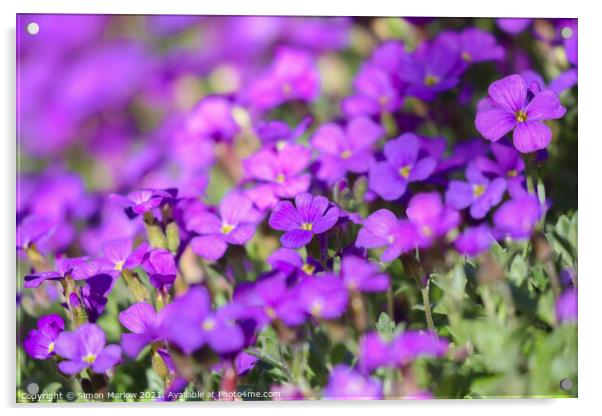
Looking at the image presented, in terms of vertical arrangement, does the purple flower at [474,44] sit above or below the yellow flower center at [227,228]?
above

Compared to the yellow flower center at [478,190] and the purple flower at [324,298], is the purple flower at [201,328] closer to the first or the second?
the purple flower at [324,298]

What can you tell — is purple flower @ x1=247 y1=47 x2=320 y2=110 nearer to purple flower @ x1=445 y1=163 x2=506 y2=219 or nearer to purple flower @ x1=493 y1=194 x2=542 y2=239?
purple flower @ x1=445 y1=163 x2=506 y2=219

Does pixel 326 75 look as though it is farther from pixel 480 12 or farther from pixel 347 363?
pixel 347 363

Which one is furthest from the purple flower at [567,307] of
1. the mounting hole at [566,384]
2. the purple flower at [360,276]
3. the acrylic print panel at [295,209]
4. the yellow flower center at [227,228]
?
the yellow flower center at [227,228]

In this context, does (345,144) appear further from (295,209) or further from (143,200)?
(143,200)

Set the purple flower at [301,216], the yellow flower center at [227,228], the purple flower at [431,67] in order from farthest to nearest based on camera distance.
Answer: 1. the purple flower at [431,67]
2. the yellow flower center at [227,228]
3. the purple flower at [301,216]

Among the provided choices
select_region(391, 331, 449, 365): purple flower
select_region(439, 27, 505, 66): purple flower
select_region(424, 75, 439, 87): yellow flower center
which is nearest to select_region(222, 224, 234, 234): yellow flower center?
select_region(391, 331, 449, 365): purple flower
